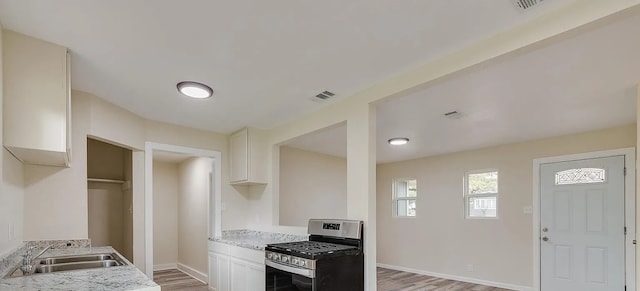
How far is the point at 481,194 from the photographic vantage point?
18.0 feet

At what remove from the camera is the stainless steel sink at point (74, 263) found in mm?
2189

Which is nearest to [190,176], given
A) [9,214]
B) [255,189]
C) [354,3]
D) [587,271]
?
[255,189]

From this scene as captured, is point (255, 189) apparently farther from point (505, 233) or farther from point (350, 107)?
point (505, 233)

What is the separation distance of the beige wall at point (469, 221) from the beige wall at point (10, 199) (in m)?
5.55

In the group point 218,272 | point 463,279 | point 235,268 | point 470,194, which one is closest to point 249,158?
point 235,268

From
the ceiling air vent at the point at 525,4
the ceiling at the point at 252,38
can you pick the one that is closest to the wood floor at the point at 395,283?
the ceiling at the point at 252,38

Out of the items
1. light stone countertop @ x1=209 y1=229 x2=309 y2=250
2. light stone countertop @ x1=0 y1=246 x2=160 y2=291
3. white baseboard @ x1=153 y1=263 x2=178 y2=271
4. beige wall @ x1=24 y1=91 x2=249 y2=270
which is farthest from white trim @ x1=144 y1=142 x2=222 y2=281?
white baseboard @ x1=153 y1=263 x2=178 y2=271

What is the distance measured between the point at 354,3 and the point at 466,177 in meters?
4.63

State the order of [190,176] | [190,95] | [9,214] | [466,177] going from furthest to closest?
[190,176], [466,177], [190,95], [9,214]

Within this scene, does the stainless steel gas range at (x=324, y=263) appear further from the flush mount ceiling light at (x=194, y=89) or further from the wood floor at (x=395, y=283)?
the wood floor at (x=395, y=283)

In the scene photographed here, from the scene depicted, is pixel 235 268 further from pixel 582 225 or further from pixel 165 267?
pixel 582 225

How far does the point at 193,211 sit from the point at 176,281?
3.75ft

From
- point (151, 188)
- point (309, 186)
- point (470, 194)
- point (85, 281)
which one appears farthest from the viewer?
point (309, 186)

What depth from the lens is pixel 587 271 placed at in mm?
4293
